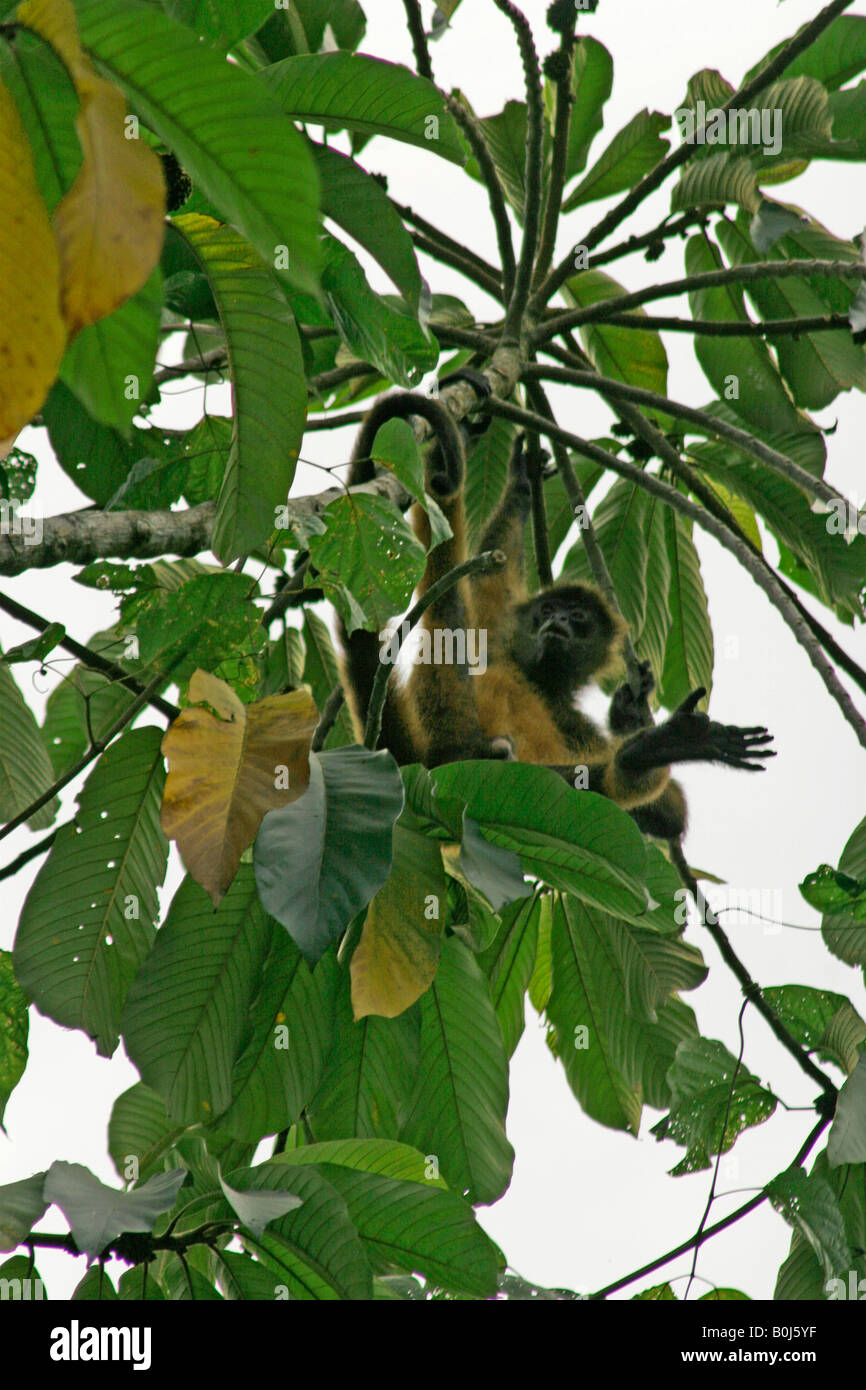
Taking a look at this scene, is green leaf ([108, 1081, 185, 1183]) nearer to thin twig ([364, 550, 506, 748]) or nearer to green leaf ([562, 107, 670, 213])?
thin twig ([364, 550, 506, 748])

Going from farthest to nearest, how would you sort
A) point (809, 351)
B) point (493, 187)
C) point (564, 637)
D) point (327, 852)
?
point (564, 637) < point (809, 351) < point (493, 187) < point (327, 852)

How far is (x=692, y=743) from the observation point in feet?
10.3

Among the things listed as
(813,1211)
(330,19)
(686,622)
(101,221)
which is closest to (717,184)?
(330,19)

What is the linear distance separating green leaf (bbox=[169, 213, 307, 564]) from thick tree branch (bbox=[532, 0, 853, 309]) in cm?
194

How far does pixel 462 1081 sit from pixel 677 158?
8.20 ft

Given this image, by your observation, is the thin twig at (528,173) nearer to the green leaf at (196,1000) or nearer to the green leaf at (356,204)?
the green leaf at (356,204)

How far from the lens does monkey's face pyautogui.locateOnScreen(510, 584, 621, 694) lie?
4.30 metres

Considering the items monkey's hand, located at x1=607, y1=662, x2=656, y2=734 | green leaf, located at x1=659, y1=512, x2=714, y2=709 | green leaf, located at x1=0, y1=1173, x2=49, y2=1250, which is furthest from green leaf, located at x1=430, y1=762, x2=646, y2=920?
green leaf, located at x1=659, y1=512, x2=714, y2=709

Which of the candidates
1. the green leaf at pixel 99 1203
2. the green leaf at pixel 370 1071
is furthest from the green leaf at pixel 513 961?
the green leaf at pixel 99 1203

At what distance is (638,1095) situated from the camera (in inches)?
132

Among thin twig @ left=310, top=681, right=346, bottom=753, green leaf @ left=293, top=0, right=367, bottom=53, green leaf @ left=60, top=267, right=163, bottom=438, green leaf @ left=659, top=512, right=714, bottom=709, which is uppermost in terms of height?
green leaf @ left=293, top=0, right=367, bottom=53

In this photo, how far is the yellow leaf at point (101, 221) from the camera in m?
0.79

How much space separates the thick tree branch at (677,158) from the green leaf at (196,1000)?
2.14 meters

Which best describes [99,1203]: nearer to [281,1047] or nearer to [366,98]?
[281,1047]
